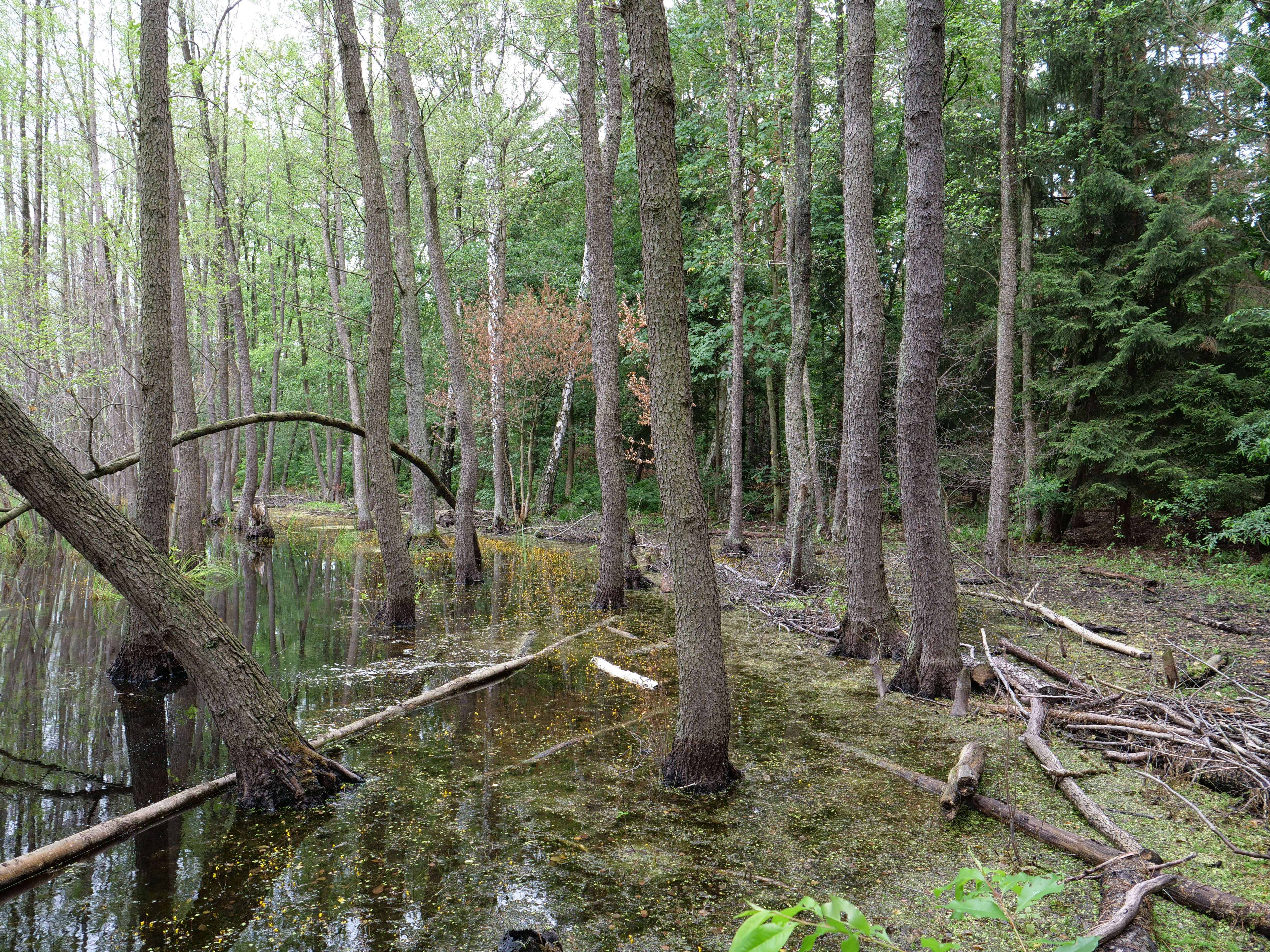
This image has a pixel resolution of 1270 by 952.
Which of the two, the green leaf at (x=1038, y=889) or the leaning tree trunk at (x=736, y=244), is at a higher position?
the leaning tree trunk at (x=736, y=244)

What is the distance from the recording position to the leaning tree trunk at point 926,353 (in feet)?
20.3

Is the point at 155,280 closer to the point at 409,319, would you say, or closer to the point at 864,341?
the point at 864,341

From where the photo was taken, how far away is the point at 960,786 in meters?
4.35

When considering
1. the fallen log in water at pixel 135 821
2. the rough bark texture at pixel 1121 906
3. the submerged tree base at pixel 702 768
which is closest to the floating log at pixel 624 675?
the fallen log in water at pixel 135 821

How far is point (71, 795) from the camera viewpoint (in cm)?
454

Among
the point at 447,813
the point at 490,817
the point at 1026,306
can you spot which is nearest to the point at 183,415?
the point at 447,813

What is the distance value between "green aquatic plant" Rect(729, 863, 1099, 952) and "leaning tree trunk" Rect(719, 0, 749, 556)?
12460 millimetres

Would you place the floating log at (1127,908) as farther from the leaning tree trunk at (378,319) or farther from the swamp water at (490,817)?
the leaning tree trunk at (378,319)

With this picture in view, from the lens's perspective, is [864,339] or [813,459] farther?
[813,459]

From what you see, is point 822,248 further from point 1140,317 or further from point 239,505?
point 239,505

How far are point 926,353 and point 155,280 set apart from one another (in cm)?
693

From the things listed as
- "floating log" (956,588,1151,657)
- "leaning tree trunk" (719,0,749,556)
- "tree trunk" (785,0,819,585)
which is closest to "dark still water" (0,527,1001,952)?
"floating log" (956,588,1151,657)

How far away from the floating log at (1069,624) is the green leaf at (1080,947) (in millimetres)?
6942

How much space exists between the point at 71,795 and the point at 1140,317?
16.9m
